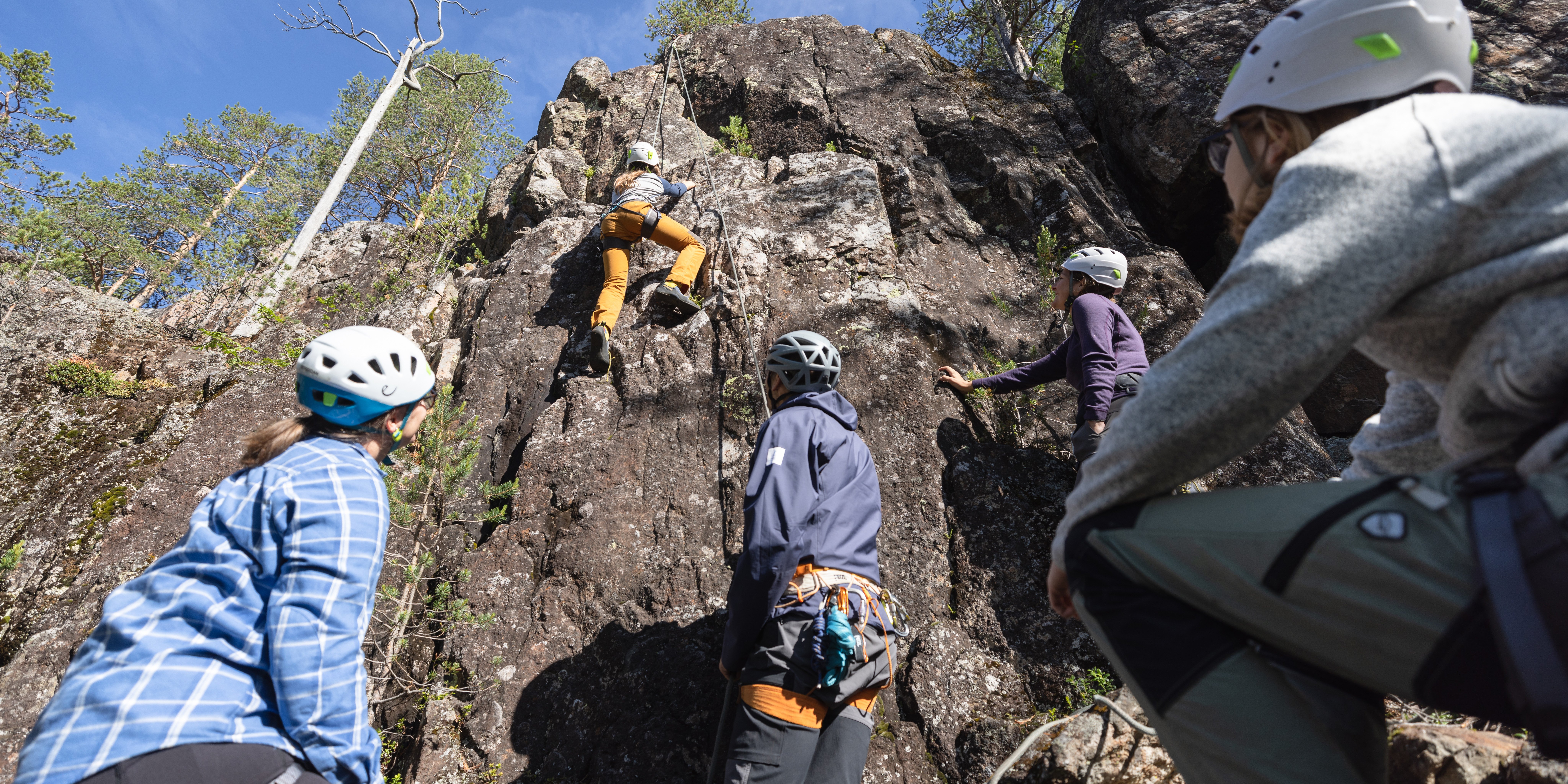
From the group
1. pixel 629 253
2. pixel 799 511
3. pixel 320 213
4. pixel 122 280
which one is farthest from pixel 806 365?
pixel 122 280

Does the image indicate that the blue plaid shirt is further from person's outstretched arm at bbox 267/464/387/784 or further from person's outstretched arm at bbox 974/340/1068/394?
person's outstretched arm at bbox 974/340/1068/394

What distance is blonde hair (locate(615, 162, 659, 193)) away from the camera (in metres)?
7.94

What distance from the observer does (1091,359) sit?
4.82 metres

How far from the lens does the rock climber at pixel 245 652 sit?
1.92 m

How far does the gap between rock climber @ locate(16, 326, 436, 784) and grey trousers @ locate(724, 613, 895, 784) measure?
4.62ft

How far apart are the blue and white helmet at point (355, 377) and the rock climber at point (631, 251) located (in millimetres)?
3528

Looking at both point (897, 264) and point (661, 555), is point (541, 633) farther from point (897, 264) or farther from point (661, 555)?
point (897, 264)

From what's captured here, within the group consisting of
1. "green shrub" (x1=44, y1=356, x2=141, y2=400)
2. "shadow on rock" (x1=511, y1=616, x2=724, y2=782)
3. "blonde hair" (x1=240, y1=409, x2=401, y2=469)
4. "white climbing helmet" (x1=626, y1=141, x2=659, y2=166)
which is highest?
"white climbing helmet" (x1=626, y1=141, x2=659, y2=166)

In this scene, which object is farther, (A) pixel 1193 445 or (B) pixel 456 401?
(B) pixel 456 401

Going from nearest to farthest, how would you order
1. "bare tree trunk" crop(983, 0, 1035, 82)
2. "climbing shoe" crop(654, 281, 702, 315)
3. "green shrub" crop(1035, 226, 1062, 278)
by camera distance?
"climbing shoe" crop(654, 281, 702, 315) < "green shrub" crop(1035, 226, 1062, 278) < "bare tree trunk" crop(983, 0, 1035, 82)

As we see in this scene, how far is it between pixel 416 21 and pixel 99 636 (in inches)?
629

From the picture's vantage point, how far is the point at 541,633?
4.66 meters

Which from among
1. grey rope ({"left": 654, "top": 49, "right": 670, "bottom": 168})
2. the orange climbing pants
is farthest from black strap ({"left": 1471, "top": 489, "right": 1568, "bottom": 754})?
grey rope ({"left": 654, "top": 49, "right": 670, "bottom": 168})

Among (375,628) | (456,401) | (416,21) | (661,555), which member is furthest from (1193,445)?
(416,21)
